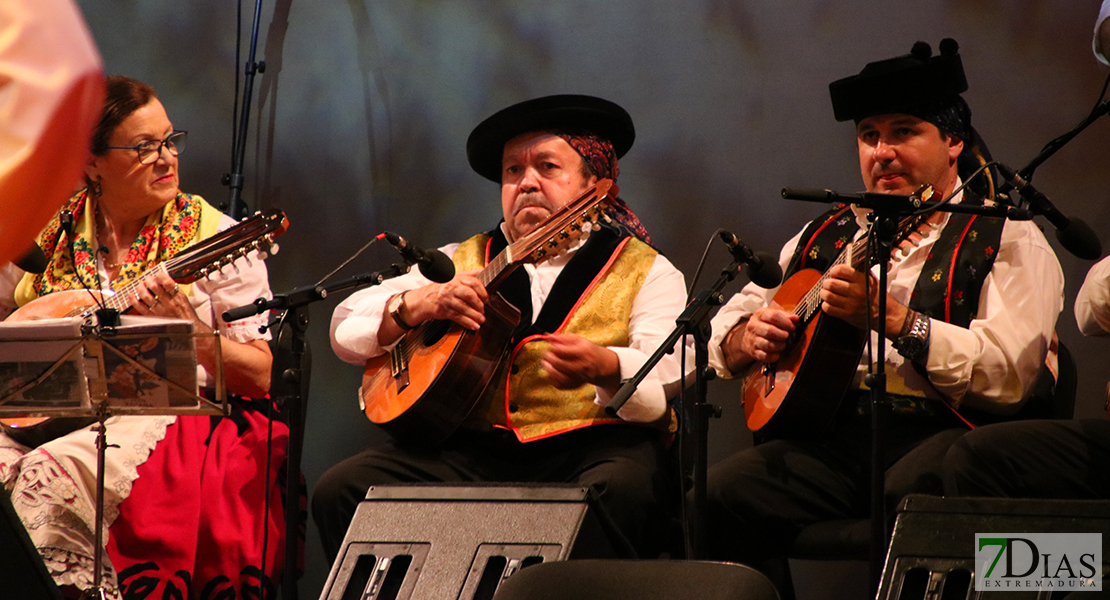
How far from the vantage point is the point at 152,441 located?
10.5 ft

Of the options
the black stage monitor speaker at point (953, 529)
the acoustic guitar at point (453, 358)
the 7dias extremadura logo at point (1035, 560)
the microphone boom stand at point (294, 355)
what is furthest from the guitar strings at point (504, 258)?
the 7dias extremadura logo at point (1035, 560)

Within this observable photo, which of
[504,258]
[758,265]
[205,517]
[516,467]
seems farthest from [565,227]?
[205,517]

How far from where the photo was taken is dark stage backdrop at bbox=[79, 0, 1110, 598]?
362 cm

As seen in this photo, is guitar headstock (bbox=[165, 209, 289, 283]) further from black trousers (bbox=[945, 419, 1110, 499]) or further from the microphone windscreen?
black trousers (bbox=[945, 419, 1110, 499])

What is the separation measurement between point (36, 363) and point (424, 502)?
1012mm

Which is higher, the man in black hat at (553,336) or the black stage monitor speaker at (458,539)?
the man in black hat at (553,336)

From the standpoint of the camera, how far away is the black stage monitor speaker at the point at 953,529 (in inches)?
82.0

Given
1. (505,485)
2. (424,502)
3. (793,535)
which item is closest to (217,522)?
(424,502)

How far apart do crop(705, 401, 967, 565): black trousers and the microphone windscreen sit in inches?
35.9

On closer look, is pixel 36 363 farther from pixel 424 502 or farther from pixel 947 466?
pixel 947 466

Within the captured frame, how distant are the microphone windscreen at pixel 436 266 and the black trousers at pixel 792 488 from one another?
2.99 ft

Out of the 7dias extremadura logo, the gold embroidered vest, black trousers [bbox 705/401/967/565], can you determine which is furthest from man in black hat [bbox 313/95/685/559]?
the 7dias extremadura logo

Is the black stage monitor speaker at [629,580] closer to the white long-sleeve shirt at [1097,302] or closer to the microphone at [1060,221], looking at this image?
the microphone at [1060,221]

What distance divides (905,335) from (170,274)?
2.17 m
